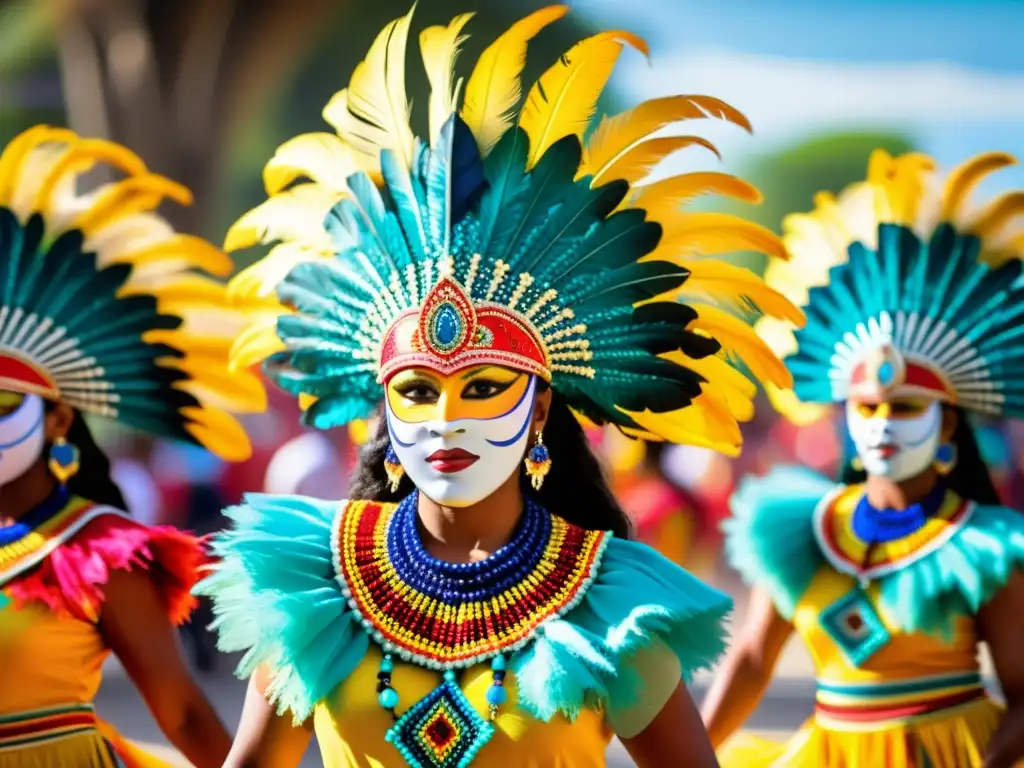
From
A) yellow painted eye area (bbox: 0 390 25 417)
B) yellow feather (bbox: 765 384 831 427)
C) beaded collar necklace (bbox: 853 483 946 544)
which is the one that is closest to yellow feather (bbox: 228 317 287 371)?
yellow painted eye area (bbox: 0 390 25 417)

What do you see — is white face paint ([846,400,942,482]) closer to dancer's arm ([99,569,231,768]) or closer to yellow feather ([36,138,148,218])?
dancer's arm ([99,569,231,768])

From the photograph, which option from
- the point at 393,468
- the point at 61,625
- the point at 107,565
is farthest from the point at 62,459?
the point at 393,468

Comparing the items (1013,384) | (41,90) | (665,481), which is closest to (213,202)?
(665,481)

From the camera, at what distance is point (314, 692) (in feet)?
11.0

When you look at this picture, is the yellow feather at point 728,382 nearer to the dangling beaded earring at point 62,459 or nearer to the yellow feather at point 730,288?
the yellow feather at point 730,288

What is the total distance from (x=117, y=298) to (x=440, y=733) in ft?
7.60

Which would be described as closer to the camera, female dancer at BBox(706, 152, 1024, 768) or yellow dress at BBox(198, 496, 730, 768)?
yellow dress at BBox(198, 496, 730, 768)

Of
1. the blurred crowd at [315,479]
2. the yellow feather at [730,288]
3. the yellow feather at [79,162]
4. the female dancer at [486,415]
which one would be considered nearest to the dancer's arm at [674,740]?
the female dancer at [486,415]

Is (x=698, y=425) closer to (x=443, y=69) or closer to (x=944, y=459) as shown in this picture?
(x=443, y=69)

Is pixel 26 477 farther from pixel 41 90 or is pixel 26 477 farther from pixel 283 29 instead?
pixel 41 90

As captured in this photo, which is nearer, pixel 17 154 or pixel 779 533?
A: pixel 17 154

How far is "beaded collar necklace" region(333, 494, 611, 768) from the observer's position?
333cm

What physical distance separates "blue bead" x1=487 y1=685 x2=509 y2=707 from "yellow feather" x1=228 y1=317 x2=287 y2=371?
1.08m

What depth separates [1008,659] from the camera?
5180 mm
